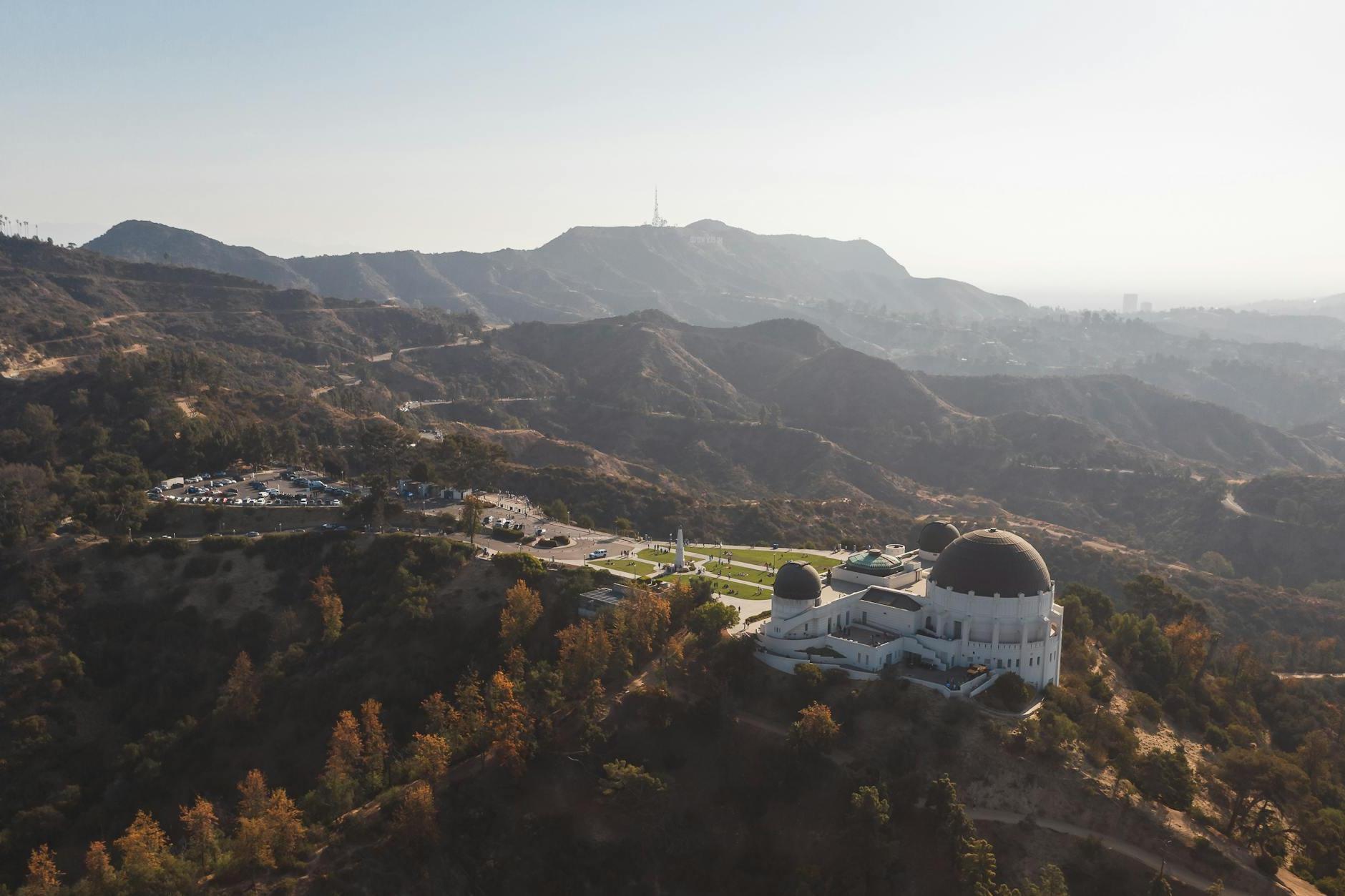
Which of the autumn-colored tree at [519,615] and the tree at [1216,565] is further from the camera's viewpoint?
the tree at [1216,565]

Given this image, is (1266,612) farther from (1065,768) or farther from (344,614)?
(344,614)

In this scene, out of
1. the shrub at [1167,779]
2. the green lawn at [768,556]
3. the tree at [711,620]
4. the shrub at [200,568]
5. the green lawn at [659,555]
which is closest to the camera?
the shrub at [1167,779]

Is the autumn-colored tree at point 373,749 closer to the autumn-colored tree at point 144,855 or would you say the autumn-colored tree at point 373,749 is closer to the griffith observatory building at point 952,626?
the autumn-colored tree at point 144,855

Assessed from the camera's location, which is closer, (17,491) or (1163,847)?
(1163,847)

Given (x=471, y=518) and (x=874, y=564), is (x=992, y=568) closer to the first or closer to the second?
(x=874, y=564)

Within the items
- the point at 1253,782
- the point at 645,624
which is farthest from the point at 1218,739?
the point at 645,624

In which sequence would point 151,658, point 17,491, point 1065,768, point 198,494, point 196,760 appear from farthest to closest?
1. point 198,494
2. point 17,491
3. point 151,658
4. point 196,760
5. point 1065,768

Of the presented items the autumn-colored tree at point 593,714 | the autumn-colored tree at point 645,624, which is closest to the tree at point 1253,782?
the autumn-colored tree at point 645,624

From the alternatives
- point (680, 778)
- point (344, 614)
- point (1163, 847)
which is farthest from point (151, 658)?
point (1163, 847)
